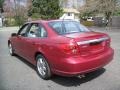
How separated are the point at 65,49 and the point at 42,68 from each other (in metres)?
1.28

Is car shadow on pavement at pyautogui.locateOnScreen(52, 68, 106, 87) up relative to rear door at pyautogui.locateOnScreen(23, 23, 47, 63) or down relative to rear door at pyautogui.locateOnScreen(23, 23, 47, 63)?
down

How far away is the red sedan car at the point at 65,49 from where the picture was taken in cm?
536

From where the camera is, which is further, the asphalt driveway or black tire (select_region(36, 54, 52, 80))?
black tire (select_region(36, 54, 52, 80))

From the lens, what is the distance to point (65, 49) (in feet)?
17.6

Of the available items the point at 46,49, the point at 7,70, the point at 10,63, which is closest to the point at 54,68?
the point at 46,49

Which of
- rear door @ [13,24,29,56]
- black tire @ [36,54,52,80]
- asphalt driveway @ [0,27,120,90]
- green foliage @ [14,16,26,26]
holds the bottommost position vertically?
green foliage @ [14,16,26,26]

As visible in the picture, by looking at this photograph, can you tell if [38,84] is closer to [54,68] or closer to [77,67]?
[54,68]

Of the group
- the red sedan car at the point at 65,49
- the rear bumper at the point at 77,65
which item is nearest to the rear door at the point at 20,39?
the red sedan car at the point at 65,49

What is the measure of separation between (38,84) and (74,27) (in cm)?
191

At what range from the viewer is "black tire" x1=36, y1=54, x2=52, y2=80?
19.9ft

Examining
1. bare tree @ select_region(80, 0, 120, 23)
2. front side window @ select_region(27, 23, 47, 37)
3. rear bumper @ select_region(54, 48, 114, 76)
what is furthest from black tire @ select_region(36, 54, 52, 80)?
bare tree @ select_region(80, 0, 120, 23)

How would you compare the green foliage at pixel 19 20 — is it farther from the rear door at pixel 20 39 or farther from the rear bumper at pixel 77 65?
the rear bumper at pixel 77 65

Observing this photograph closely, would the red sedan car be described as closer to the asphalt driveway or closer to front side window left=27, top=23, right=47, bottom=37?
front side window left=27, top=23, right=47, bottom=37

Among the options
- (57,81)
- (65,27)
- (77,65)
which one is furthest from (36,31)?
(77,65)
